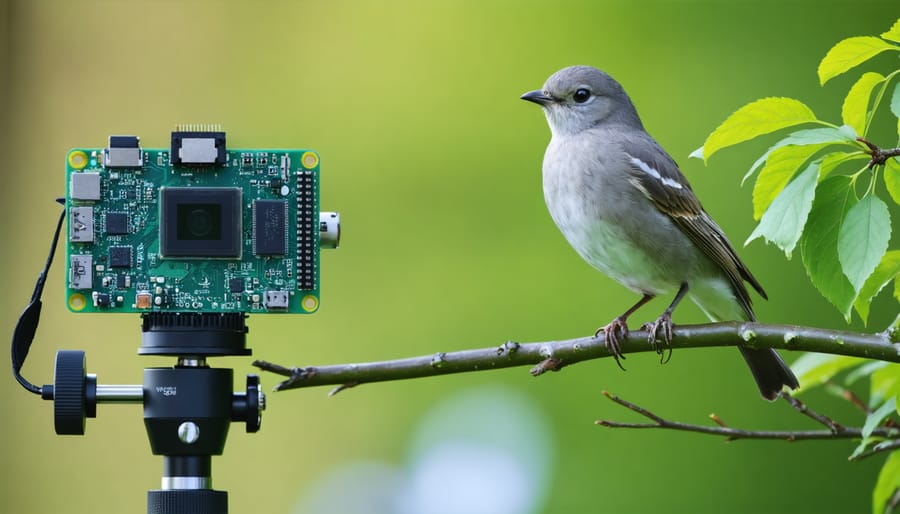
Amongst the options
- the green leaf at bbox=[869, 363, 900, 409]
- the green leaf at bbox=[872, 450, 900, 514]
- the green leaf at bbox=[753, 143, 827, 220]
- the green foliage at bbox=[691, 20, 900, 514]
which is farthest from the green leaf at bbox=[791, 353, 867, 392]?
the green leaf at bbox=[753, 143, 827, 220]

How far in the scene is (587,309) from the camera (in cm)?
568

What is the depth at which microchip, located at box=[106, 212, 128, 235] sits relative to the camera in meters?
2.61

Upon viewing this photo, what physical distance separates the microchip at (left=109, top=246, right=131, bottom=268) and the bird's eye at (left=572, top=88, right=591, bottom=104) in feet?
5.59

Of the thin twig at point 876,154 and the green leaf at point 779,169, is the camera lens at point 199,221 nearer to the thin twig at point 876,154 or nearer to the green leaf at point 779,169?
the green leaf at point 779,169

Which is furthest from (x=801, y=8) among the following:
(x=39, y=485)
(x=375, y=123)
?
(x=39, y=485)

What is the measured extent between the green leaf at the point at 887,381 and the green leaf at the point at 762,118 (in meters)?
0.59

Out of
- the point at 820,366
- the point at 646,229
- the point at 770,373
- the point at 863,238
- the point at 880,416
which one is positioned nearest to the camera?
the point at 863,238

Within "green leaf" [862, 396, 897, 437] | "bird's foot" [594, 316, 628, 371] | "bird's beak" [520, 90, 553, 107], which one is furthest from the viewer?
"bird's beak" [520, 90, 553, 107]

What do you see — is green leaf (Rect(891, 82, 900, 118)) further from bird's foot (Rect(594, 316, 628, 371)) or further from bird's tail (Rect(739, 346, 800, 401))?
bird's tail (Rect(739, 346, 800, 401))

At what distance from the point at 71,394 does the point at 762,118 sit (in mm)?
1656

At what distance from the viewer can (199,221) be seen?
2.55 metres

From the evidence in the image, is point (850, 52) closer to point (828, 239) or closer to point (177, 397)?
point (828, 239)

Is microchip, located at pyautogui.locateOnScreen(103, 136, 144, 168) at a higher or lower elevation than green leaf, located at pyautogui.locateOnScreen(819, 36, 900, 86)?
lower

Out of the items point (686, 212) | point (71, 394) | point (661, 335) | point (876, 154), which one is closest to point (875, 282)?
point (876, 154)
